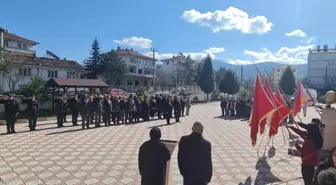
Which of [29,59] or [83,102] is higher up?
[29,59]

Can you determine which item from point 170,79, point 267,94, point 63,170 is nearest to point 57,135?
point 63,170

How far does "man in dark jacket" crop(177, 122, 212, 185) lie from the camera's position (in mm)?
4727

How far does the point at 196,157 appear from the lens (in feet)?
15.5

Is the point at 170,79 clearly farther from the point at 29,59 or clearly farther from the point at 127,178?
the point at 127,178

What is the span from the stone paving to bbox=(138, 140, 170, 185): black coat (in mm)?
2115

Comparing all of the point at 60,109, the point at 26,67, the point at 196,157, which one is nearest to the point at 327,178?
the point at 196,157

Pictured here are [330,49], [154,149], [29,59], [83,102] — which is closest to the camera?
[154,149]

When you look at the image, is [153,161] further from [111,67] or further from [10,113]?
[111,67]

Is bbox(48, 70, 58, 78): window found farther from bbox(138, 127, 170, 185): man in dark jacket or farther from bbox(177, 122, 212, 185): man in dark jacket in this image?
bbox(177, 122, 212, 185): man in dark jacket

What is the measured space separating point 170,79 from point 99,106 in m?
73.7

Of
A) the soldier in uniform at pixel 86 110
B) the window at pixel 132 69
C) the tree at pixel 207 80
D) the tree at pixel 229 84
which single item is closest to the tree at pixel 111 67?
the window at pixel 132 69

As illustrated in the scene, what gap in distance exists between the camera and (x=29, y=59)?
144 feet

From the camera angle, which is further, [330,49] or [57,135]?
[330,49]

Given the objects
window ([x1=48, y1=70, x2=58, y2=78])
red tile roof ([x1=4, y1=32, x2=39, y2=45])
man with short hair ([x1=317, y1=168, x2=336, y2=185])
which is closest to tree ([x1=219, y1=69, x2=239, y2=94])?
window ([x1=48, y1=70, x2=58, y2=78])
